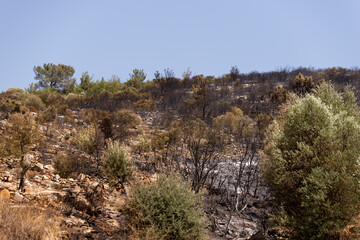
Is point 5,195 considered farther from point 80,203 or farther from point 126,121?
point 126,121

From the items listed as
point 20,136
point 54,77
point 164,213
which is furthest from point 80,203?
point 54,77

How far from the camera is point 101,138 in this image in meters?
13.2

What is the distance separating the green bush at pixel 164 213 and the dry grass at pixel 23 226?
5.88ft

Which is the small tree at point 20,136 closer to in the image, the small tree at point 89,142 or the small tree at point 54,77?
the small tree at point 89,142

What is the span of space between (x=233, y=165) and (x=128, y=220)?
10433 mm

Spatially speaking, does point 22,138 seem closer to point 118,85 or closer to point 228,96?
point 228,96

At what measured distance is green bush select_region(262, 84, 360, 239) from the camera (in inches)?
305

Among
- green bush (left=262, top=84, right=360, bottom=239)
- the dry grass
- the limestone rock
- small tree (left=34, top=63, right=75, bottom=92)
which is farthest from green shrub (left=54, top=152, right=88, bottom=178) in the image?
small tree (left=34, top=63, right=75, bottom=92)

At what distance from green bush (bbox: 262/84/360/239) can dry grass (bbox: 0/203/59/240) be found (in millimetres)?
6951

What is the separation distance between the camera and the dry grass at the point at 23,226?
4.77 meters

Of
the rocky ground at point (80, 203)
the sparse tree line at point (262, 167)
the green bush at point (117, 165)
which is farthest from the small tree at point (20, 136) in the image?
the green bush at point (117, 165)

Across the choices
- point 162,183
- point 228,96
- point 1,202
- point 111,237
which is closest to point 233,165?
point 162,183

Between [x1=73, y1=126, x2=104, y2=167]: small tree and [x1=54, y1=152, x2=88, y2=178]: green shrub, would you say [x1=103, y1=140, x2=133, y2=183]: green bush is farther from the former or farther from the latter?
[x1=73, y1=126, x2=104, y2=167]: small tree

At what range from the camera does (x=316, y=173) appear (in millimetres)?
8047
